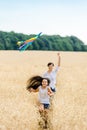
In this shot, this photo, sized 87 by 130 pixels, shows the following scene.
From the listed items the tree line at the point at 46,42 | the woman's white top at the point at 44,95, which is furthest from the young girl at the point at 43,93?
the tree line at the point at 46,42

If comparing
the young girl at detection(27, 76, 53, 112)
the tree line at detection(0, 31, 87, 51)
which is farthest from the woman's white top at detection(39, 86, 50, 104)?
the tree line at detection(0, 31, 87, 51)

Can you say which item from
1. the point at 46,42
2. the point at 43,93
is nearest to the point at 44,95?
the point at 43,93

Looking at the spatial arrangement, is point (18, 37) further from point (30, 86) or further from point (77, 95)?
point (30, 86)

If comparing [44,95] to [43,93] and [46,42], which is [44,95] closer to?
[43,93]

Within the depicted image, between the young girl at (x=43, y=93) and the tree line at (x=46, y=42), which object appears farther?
the tree line at (x=46, y=42)

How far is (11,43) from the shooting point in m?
78.6

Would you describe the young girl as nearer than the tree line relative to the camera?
Yes

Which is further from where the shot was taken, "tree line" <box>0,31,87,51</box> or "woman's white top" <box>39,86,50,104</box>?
"tree line" <box>0,31,87,51</box>

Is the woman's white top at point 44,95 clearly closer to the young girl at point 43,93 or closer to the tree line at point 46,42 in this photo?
the young girl at point 43,93

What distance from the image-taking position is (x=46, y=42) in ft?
259

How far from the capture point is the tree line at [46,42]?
76375 millimetres

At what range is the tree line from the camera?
76375 millimetres

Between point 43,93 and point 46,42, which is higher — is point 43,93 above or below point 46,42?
above

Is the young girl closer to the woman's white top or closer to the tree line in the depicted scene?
the woman's white top
